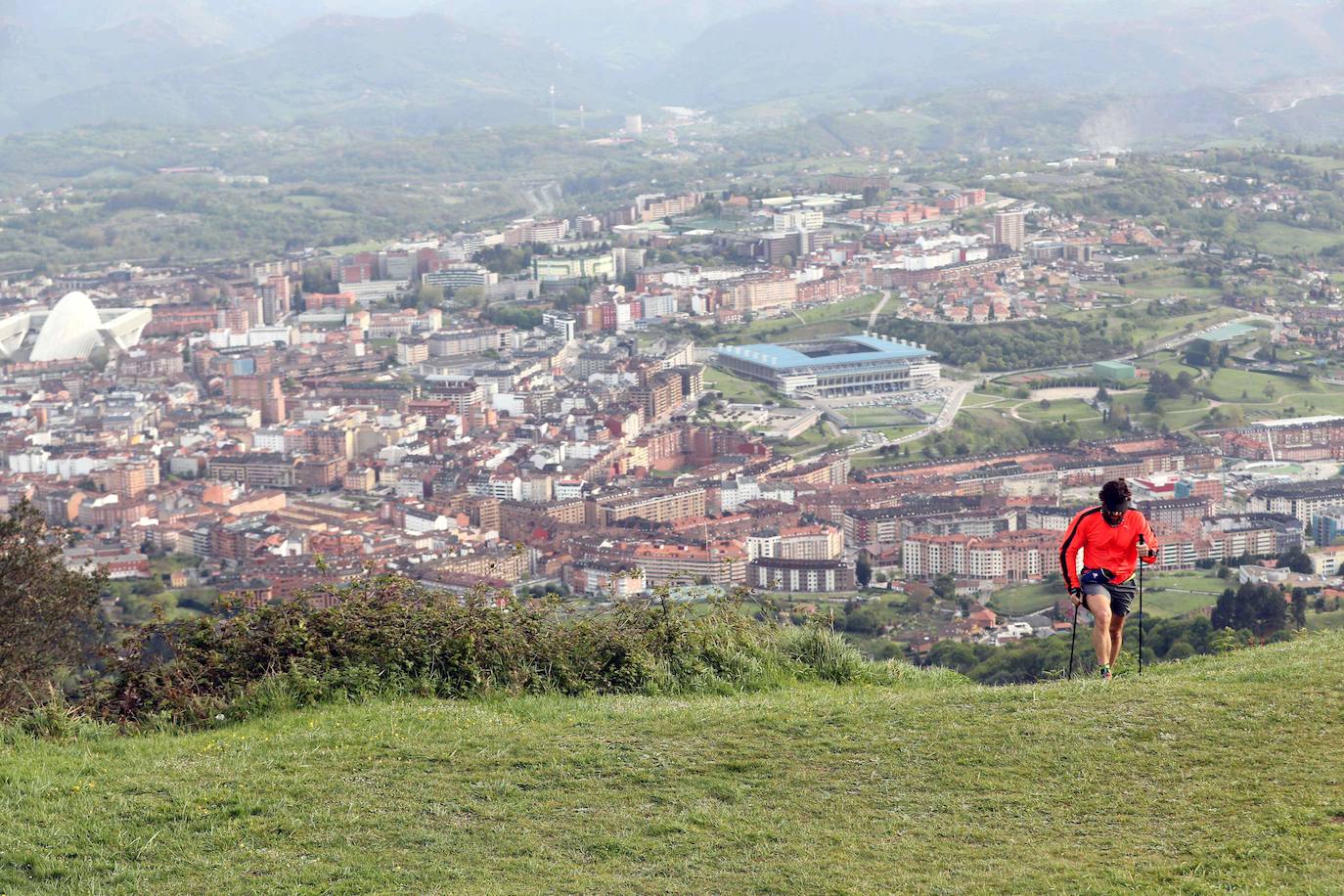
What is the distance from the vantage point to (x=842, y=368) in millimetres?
25656

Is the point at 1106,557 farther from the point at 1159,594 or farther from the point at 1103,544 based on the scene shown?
the point at 1159,594

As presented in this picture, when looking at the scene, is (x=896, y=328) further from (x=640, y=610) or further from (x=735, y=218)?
(x=640, y=610)

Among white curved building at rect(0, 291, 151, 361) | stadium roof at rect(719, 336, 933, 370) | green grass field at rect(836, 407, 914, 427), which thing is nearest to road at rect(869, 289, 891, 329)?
stadium roof at rect(719, 336, 933, 370)

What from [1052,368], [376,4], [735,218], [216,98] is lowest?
[1052,368]

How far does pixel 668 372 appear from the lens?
83.2 feet

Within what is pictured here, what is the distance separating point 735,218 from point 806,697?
37491 mm

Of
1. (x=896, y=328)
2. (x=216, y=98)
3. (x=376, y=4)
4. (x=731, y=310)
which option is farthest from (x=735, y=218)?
(x=376, y=4)

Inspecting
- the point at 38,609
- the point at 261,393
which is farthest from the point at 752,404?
the point at 38,609

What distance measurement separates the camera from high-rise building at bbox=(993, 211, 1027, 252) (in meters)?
36.4

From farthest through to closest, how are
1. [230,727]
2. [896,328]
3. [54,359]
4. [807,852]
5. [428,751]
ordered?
[54,359]
[896,328]
[230,727]
[428,751]
[807,852]

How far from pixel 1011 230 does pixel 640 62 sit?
247ft

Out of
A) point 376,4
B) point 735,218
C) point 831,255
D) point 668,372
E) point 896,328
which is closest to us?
point 668,372

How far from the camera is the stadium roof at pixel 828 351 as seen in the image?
2597 cm

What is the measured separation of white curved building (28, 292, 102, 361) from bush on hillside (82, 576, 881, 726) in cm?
2802
